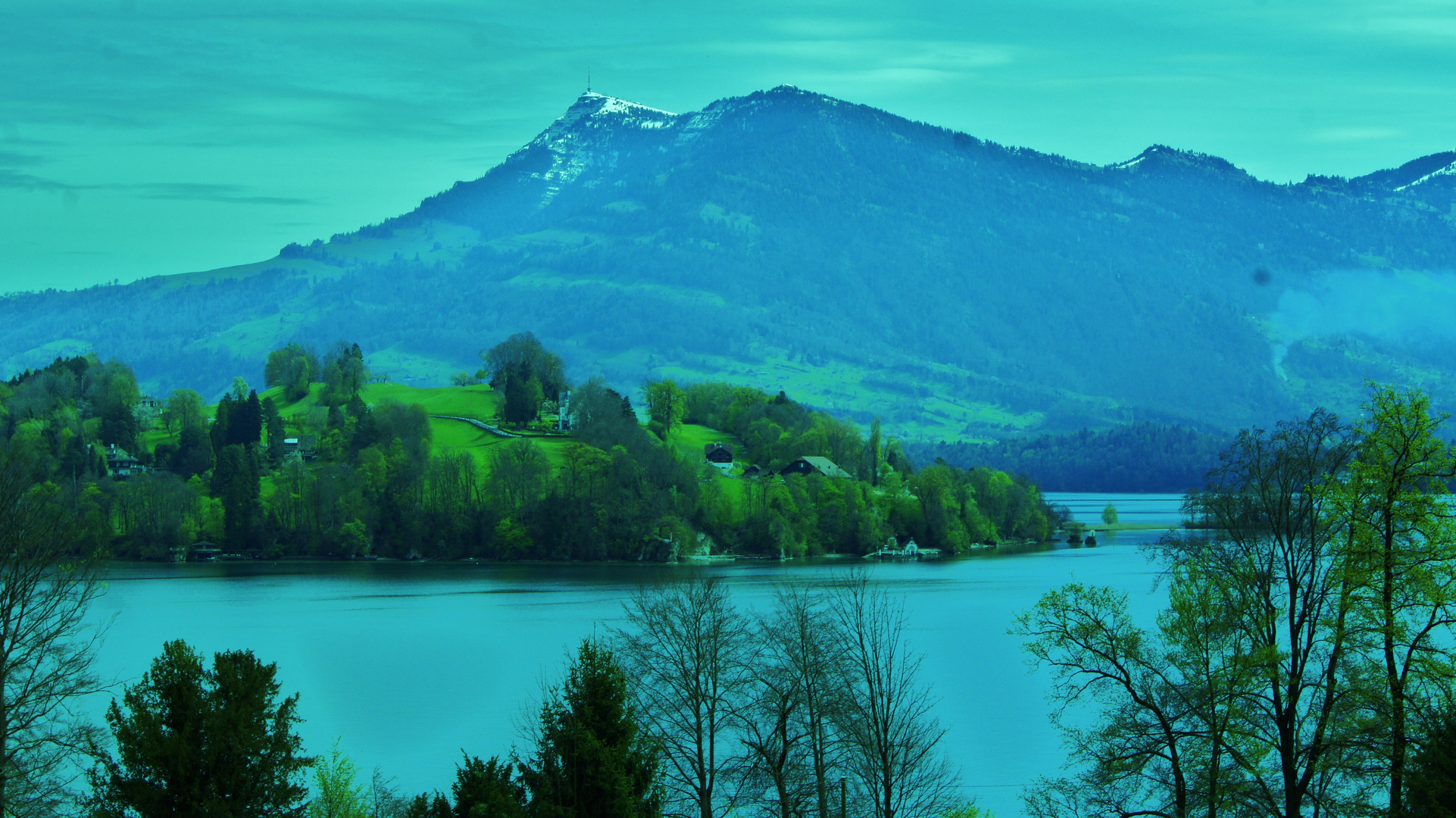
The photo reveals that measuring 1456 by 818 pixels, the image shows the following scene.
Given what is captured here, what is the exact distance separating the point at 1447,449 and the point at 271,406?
352 feet

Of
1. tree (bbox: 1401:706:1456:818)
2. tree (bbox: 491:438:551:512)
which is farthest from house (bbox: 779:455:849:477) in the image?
tree (bbox: 1401:706:1456:818)

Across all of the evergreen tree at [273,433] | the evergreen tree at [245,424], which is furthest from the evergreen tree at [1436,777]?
the evergreen tree at [245,424]

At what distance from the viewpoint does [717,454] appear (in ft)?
390

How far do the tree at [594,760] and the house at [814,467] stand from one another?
302 ft

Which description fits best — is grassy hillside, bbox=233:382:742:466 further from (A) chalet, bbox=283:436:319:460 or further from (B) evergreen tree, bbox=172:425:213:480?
(B) evergreen tree, bbox=172:425:213:480

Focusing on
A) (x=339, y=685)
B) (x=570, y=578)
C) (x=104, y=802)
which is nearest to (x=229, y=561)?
(x=570, y=578)

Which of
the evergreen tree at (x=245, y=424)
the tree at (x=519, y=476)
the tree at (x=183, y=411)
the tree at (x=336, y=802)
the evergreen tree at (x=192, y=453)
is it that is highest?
the tree at (x=183, y=411)

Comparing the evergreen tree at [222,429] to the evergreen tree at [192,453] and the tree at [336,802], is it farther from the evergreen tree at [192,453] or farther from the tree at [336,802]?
the tree at [336,802]

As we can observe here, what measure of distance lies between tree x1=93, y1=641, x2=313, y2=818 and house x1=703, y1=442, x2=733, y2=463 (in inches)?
3947

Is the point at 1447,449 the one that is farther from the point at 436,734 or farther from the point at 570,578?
the point at 570,578

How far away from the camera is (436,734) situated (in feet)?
116

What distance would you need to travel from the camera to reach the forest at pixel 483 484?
9469 cm

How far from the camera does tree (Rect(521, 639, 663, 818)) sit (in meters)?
16.8

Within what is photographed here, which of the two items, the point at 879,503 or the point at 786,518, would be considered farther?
the point at 879,503
